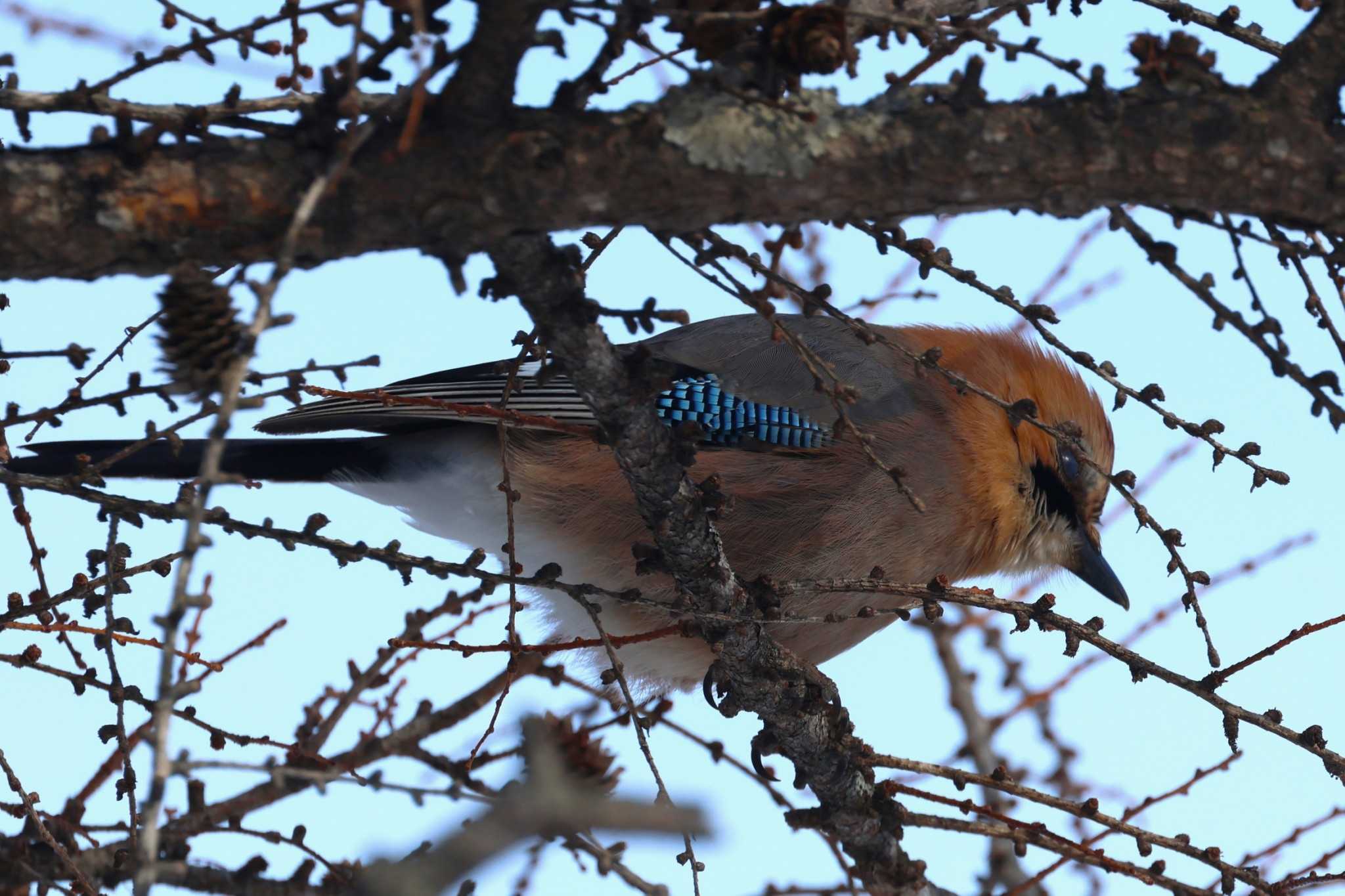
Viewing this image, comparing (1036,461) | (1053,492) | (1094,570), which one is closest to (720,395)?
(1036,461)

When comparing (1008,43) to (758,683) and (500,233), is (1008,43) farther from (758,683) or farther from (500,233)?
(758,683)

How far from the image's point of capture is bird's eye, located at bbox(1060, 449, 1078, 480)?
5352 mm

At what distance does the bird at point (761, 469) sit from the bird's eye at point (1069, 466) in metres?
0.01

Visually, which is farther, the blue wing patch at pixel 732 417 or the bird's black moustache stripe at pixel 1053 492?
the bird's black moustache stripe at pixel 1053 492

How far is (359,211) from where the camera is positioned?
7.84 ft

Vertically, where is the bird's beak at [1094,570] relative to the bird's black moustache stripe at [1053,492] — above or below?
below

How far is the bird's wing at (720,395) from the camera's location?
4695mm

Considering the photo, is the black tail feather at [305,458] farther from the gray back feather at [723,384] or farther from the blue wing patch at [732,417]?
the blue wing patch at [732,417]

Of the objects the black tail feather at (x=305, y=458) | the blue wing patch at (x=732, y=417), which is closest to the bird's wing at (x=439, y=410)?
the black tail feather at (x=305, y=458)

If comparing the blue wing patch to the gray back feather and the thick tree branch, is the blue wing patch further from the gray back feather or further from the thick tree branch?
the thick tree branch

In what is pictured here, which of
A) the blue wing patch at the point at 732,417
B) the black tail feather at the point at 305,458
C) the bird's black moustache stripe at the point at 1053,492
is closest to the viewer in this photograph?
the blue wing patch at the point at 732,417

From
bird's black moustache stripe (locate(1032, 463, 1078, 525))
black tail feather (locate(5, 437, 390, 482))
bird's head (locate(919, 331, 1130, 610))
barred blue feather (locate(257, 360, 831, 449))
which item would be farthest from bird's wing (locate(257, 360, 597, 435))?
bird's black moustache stripe (locate(1032, 463, 1078, 525))

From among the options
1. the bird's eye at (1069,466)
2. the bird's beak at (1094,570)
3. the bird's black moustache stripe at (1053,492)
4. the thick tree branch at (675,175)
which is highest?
the bird's eye at (1069,466)

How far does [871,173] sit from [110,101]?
1.42 m
